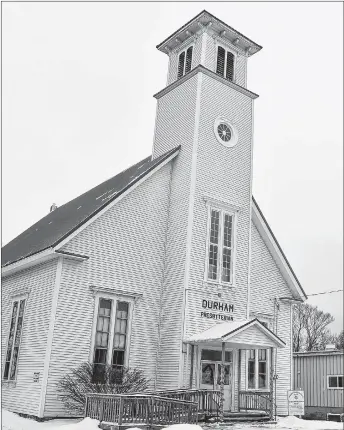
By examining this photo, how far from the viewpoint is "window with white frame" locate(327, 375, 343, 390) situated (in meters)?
27.5

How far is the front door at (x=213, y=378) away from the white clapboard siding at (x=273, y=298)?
315cm

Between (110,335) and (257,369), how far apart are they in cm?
677

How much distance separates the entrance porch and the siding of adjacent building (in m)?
7.32

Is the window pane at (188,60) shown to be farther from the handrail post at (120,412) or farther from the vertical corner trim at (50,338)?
the handrail post at (120,412)

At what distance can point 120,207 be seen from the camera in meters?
20.3

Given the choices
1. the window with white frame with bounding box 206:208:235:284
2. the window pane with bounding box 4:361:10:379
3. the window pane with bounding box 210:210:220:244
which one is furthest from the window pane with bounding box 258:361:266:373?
the window pane with bounding box 4:361:10:379

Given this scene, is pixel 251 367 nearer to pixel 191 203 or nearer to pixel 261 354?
pixel 261 354

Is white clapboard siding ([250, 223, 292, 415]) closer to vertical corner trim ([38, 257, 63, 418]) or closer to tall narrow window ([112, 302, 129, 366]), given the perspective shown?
tall narrow window ([112, 302, 129, 366])

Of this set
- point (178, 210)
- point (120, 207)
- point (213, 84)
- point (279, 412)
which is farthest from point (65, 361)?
point (213, 84)

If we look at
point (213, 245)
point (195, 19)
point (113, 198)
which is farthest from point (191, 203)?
point (195, 19)

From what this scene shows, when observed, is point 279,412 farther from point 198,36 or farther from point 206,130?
point 198,36

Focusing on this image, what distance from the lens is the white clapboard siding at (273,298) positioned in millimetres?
22594

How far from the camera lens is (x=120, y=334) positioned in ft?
63.4

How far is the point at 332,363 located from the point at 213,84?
1590 centimetres
